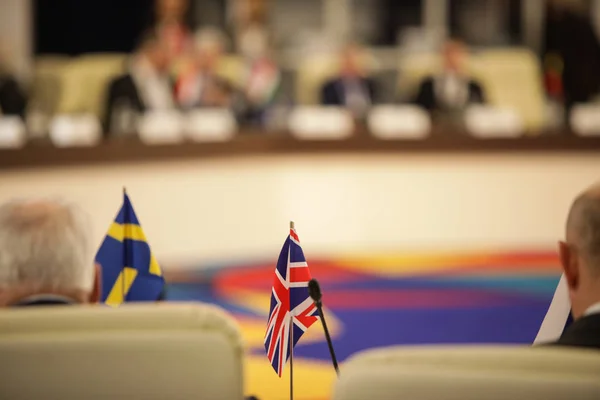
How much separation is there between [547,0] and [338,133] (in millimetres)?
5160

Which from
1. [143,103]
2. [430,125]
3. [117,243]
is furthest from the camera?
[143,103]

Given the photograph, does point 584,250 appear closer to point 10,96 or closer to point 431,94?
point 10,96

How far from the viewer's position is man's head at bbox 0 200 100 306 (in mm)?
1979

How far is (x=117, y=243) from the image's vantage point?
257 centimetres

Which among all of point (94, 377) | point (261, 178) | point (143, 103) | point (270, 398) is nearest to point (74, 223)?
point (94, 377)

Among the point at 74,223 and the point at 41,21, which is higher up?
the point at 41,21

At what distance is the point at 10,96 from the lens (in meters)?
8.59

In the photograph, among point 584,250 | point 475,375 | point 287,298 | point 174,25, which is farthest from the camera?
point 174,25

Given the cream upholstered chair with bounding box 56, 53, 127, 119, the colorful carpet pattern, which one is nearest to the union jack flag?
the colorful carpet pattern

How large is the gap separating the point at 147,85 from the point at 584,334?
7.76 metres

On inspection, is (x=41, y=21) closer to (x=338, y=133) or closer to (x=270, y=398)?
(x=338, y=133)

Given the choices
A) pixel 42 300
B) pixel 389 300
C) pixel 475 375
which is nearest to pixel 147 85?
pixel 389 300

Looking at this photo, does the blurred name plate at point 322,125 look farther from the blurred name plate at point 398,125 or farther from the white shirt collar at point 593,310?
the white shirt collar at point 593,310

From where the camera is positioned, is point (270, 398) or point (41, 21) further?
point (41, 21)
